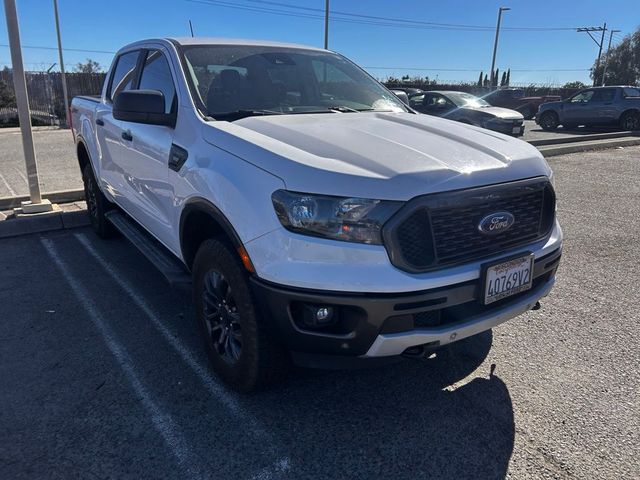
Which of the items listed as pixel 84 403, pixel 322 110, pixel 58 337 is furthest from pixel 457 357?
pixel 58 337

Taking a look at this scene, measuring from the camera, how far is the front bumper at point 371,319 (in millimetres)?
2199

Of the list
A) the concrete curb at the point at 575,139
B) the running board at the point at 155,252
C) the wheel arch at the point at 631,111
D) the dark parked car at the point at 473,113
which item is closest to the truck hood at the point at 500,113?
the dark parked car at the point at 473,113

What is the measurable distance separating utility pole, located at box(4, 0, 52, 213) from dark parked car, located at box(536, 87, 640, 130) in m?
19.3

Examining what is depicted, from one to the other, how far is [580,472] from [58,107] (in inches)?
995

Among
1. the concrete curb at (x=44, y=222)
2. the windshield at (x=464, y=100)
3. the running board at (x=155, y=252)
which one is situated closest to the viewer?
Result: the running board at (x=155, y=252)

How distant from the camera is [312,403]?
2855 millimetres

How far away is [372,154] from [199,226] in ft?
3.96

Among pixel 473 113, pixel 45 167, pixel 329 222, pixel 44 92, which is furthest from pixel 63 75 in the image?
pixel 329 222

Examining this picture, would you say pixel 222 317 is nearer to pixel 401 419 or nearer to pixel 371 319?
pixel 371 319

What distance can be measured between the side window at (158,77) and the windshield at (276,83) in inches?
7.7

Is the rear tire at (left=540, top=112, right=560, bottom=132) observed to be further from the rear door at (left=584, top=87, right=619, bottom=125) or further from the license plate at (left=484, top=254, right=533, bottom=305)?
the license plate at (left=484, top=254, right=533, bottom=305)

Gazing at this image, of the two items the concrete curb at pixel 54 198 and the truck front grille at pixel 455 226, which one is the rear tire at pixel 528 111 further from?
the truck front grille at pixel 455 226

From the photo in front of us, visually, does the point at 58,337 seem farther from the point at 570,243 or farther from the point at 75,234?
the point at 570,243

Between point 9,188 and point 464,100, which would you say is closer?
point 9,188
